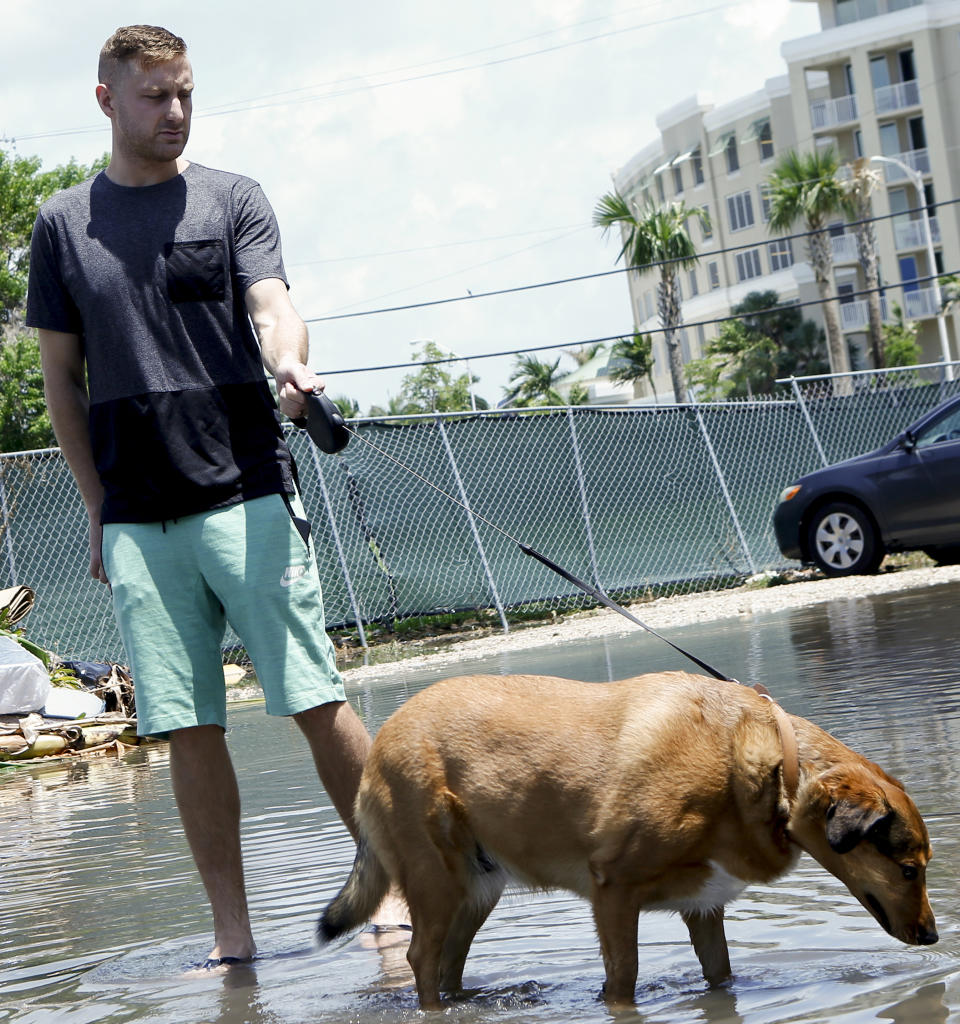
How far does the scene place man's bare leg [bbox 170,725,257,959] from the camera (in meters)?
3.98

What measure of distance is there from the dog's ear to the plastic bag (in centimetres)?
673

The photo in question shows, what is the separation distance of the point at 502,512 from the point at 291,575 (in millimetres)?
10281

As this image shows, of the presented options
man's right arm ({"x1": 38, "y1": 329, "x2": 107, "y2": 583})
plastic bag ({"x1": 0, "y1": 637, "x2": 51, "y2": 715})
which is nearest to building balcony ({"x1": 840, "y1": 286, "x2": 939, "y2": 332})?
plastic bag ({"x1": 0, "y1": 637, "x2": 51, "y2": 715})

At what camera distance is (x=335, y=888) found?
4.59 metres

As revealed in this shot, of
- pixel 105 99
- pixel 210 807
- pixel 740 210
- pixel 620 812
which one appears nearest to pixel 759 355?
pixel 740 210

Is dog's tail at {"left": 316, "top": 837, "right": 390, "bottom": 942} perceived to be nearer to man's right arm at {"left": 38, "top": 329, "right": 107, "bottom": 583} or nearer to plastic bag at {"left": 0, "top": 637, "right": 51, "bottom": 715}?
man's right arm at {"left": 38, "top": 329, "right": 107, "bottom": 583}

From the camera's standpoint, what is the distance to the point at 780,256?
240ft

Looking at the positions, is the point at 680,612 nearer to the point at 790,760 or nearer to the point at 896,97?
the point at 790,760

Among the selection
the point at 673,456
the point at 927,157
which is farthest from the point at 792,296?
the point at 673,456

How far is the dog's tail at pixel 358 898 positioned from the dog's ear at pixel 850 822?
1.13 meters

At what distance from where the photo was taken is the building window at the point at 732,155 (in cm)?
7694

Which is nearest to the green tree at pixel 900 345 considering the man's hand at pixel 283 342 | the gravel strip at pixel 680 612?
the gravel strip at pixel 680 612

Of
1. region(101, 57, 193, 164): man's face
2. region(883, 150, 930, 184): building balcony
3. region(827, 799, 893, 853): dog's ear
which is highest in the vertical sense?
region(883, 150, 930, 184): building balcony

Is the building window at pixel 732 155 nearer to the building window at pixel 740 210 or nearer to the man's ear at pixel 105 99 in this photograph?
the building window at pixel 740 210
